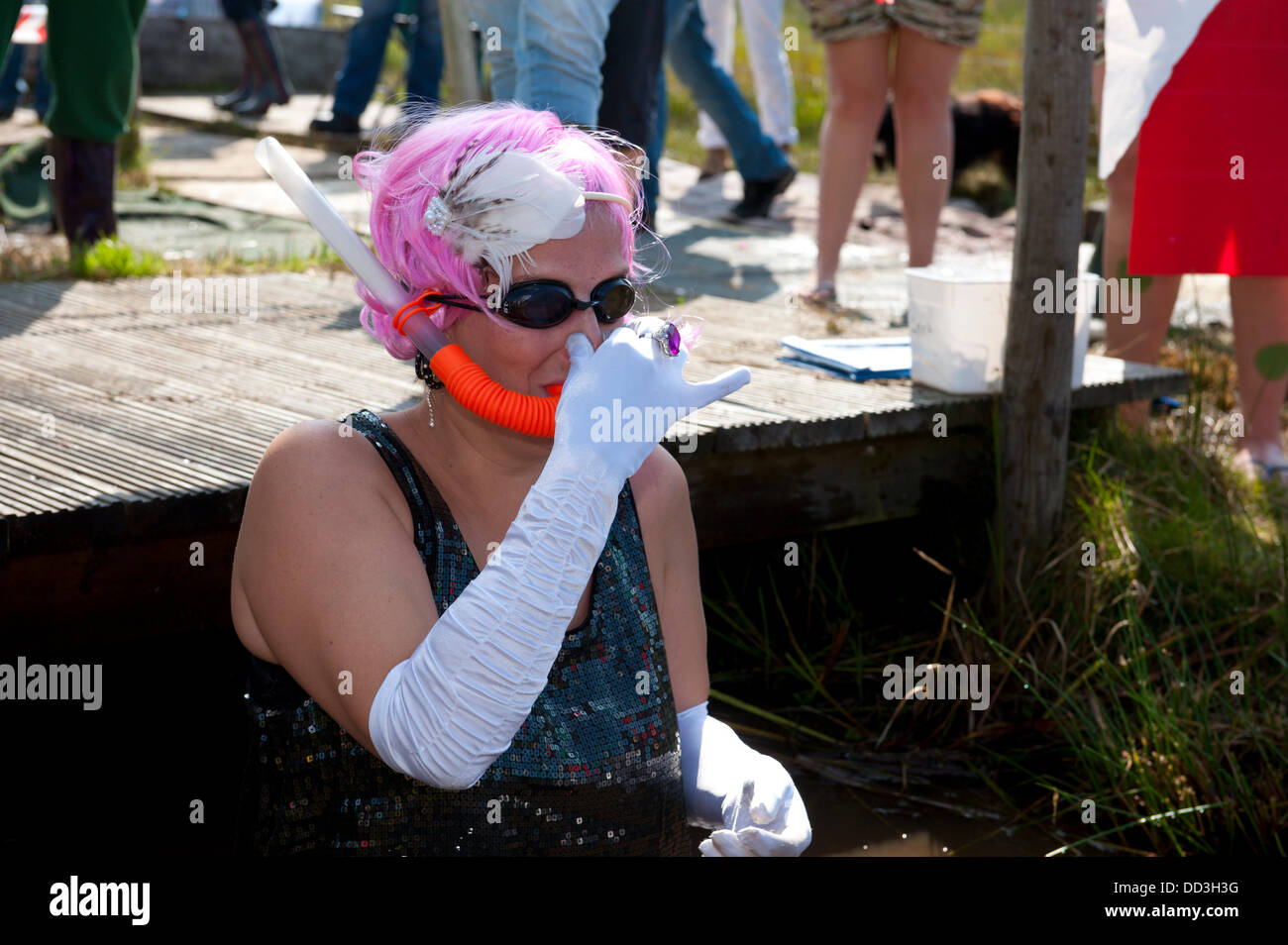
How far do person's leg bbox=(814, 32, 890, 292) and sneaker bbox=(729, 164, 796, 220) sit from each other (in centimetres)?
242

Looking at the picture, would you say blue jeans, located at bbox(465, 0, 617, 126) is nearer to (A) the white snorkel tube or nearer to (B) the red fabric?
(B) the red fabric

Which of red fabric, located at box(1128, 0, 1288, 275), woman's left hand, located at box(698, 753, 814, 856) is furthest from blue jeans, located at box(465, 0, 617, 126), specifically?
woman's left hand, located at box(698, 753, 814, 856)

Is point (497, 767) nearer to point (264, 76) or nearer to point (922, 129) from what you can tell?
point (922, 129)

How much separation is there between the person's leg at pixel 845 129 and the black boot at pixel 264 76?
5685 millimetres

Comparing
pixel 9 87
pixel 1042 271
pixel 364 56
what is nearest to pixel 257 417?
pixel 1042 271

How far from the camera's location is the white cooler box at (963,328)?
3.13 m

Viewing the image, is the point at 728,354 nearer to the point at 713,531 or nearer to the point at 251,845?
the point at 713,531

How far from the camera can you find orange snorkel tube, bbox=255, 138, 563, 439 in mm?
1641

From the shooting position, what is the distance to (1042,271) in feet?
9.86

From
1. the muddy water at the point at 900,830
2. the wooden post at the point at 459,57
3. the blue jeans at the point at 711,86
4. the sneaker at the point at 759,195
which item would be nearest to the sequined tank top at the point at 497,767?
the muddy water at the point at 900,830

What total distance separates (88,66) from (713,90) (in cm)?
288

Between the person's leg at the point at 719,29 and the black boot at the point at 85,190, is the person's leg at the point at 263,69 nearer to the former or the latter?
the person's leg at the point at 719,29

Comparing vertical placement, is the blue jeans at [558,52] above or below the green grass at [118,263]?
above

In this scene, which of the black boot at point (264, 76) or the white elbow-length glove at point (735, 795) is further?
the black boot at point (264, 76)
